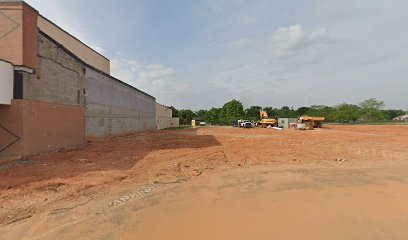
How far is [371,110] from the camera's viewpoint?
272ft

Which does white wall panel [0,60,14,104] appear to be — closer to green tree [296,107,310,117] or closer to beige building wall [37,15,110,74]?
beige building wall [37,15,110,74]

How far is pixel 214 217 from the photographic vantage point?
5.86 meters

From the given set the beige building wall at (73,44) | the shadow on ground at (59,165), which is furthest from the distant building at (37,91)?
the beige building wall at (73,44)

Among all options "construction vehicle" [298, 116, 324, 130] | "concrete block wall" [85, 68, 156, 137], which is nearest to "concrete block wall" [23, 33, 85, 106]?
"concrete block wall" [85, 68, 156, 137]

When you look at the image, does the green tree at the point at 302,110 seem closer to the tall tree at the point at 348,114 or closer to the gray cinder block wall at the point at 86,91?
the tall tree at the point at 348,114

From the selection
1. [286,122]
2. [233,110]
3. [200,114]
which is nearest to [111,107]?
[286,122]

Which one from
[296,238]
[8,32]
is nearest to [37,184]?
[296,238]

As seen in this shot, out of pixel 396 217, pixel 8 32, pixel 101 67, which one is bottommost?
pixel 396 217

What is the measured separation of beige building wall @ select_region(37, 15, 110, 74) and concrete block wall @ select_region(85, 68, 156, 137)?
22.3 ft

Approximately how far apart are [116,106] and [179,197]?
22.5 metres

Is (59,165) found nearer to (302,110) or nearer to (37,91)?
(37,91)

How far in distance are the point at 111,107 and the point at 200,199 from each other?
2141 centimetres

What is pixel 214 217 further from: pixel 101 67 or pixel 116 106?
pixel 101 67

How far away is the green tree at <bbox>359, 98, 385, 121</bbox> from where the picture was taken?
82500mm
